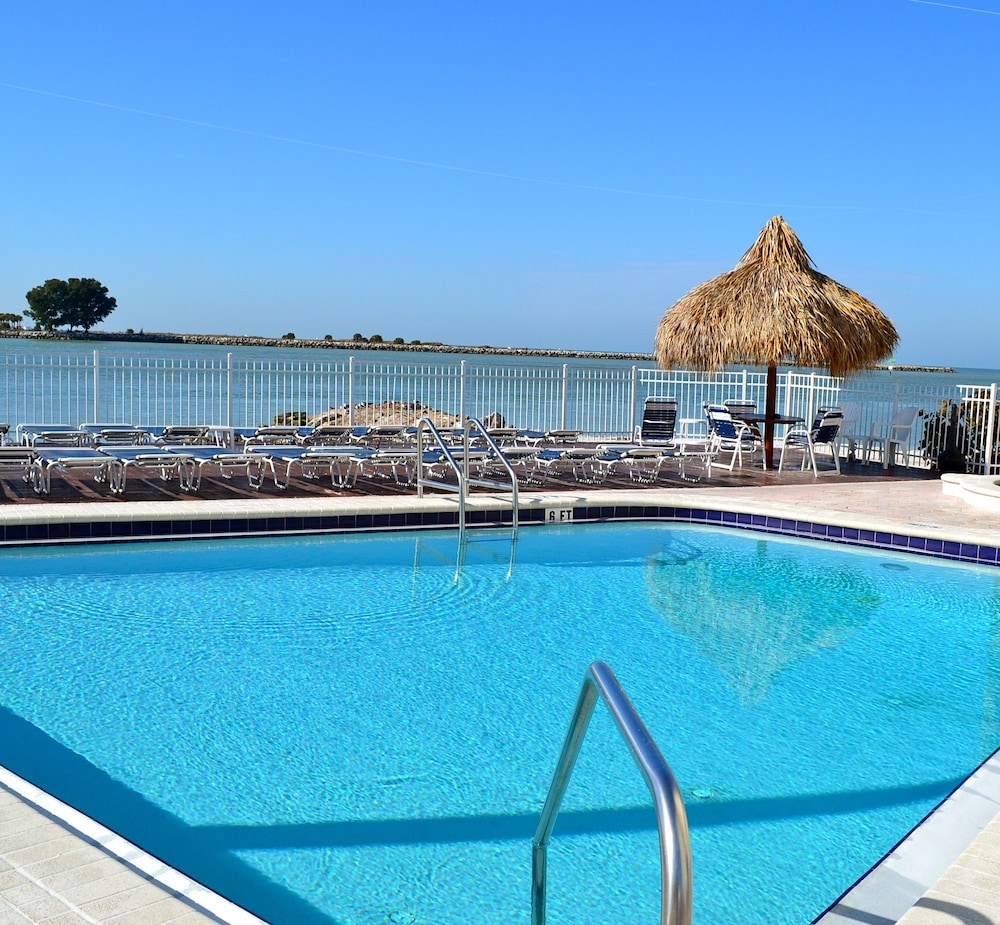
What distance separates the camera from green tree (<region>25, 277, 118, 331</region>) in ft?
224

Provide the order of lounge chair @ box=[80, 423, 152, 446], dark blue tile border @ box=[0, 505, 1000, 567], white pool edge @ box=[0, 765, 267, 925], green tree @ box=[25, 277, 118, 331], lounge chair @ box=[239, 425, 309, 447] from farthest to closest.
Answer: green tree @ box=[25, 277, 118, 331], lounge chair @ box=[239, 425, 309, 447], lounge chair @ box=[80, 423, 152, 446], dark blue tile border @ box=[0, 505, 1000, 567], white pool edge @ box=[0, 765, 267, 925]

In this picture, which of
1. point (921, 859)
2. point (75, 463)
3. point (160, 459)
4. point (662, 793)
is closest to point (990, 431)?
point (160, 459)

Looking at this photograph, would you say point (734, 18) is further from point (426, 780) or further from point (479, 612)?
point (426, 780)

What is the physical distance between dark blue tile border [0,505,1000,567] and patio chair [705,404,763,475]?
120 inches

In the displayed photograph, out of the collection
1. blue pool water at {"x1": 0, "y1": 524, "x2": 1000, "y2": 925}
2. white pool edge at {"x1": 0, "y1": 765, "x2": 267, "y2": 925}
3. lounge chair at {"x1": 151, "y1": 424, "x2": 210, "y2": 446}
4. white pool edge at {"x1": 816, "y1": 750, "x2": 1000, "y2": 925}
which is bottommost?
blue pool water at {"x1": 0, "y1": 524, "x2": 1000, "y2": 925}

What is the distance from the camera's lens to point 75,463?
9281 millimetres

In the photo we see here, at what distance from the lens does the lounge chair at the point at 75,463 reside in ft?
30.3

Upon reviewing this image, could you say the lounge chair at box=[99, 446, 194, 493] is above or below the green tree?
below

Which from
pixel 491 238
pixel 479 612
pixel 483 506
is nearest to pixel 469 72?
pixel 491 238

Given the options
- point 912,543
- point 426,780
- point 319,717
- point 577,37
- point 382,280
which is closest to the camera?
point 426,780

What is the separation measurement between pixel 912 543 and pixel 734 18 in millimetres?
13408

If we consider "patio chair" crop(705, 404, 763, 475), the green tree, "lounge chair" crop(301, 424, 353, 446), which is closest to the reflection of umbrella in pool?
"patio chair" crop(705, 404, 763, 475)

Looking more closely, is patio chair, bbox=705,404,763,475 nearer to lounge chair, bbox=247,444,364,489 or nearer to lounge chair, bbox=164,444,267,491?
lounge chair, bbox=247,444,364,489

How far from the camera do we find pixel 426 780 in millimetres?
4207
